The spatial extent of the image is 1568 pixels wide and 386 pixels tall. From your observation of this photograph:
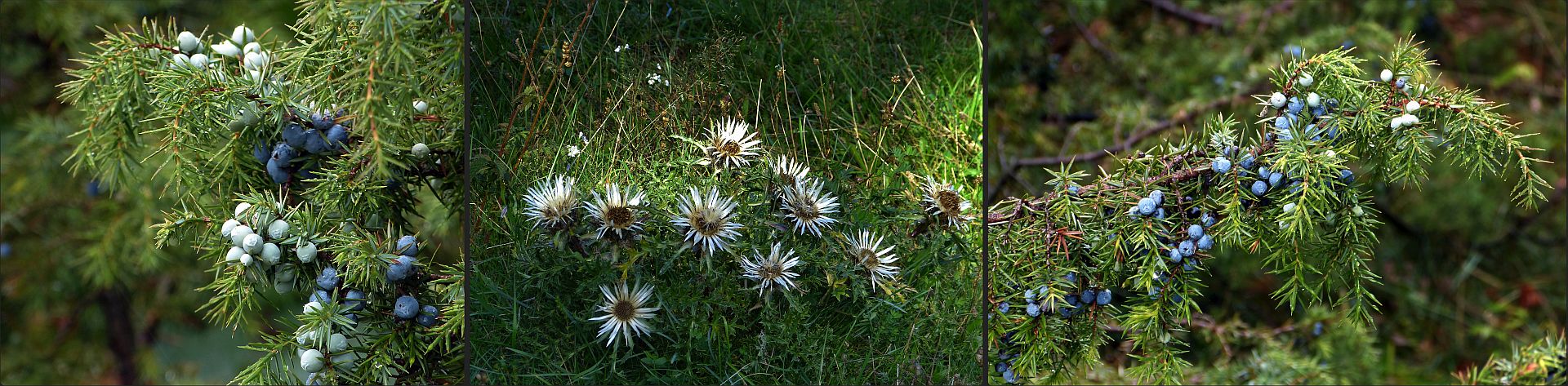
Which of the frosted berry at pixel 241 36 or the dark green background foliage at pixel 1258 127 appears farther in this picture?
the dark green background foliage at pixel 1258 127

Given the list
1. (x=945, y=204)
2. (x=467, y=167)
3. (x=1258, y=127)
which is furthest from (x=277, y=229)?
(x=1258, y=127)

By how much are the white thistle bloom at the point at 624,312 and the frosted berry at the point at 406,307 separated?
16cm

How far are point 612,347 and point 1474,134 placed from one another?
28.6 inches

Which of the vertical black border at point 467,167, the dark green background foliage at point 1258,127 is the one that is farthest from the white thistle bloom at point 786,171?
the dark green background foliage at point 1258,127

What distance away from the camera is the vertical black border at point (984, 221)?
0.81 m

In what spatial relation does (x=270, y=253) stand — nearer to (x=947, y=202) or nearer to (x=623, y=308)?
(x=623, y=308)

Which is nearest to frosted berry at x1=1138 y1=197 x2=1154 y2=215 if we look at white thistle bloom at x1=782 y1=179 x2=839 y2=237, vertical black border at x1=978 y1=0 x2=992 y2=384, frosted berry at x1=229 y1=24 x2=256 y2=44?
vertical black border at x1=978 y1=0 x2=992 y2=384

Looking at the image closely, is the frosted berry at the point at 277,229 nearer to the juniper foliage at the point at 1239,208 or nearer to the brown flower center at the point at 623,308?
the brown flower center at the point at 623,308

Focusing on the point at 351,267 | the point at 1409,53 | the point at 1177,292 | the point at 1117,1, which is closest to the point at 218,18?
the point at 351,267

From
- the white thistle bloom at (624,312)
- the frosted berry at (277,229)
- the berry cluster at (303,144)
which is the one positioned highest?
the berry cluster at (303,144)

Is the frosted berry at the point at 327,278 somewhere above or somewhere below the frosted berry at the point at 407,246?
below

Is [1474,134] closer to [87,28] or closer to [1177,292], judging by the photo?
[1177,292]

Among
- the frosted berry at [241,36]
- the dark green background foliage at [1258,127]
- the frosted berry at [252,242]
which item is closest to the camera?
the frosted berry at [252,242]

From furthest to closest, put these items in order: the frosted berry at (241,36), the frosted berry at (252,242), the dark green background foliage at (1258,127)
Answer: the dark green background foliage at (1258,127) → the frosted berry at (241,36) → the frosted berry at (252,242)
